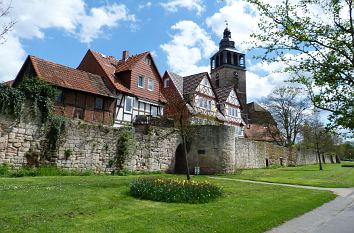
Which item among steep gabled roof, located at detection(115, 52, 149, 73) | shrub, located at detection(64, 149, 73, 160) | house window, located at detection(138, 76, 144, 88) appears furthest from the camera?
house window, located at detection(138, 76, 144, 88)

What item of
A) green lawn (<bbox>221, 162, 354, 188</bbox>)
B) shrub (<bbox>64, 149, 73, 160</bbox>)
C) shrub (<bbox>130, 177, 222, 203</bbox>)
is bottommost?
shrub (<bbox>130, 177, 222, 203</bbox>)

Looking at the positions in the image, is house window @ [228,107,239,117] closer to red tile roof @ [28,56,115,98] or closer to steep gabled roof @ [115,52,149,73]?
steep gabled roof @ [115,52,149,73]

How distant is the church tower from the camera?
7400 centimetres

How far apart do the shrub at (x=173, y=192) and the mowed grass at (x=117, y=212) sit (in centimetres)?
41

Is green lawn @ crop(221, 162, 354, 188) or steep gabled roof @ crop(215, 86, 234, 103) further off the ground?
steep gabled roof @ crop(215, 86, 234, 103)

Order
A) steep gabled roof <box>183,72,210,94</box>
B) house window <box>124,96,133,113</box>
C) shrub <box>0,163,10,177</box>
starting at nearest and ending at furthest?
shrub <box>0,163,10,177</box>
house window <box>124,96,133,113</box>
steep gabled roof <box>183,72,210,94</box>

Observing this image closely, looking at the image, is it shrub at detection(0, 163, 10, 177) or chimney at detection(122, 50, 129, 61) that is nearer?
shrub at detection(0, 163, 10, 177)

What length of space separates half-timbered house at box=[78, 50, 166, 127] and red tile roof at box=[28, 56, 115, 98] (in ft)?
5.75

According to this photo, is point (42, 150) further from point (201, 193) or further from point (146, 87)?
point (146, 87)

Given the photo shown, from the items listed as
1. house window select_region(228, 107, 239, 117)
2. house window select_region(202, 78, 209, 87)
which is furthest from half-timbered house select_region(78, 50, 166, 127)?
house window select_region(228, 107, 239, 117)

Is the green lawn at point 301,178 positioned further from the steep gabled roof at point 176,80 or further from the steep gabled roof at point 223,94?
the steep gabled roof at point 223,94

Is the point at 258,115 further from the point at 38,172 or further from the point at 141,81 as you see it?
the point at 38,172

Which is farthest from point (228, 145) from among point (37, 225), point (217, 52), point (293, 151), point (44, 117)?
point (217, 52)

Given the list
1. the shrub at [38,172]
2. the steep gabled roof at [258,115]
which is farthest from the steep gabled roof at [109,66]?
the steep gabled roof at [258,115]
